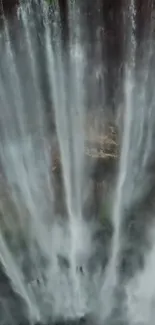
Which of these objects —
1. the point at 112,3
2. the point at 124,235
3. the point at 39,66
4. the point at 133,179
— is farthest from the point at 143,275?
the point at 112,3

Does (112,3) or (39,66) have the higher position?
(112,3)

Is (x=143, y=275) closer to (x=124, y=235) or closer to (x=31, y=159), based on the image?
(x=124, y=235)

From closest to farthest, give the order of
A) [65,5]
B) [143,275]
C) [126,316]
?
1. [65,5]
2. [126,316]
3. [143,275]

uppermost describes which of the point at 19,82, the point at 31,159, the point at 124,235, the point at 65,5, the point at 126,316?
the point at 65,5

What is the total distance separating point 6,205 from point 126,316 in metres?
2.99

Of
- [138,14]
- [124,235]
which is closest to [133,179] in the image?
[124,235]

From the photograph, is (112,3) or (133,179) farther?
(133,179)

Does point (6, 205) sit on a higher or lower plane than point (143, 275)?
higher

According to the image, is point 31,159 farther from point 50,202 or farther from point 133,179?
point 133,179

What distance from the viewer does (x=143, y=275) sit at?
28.7 ft

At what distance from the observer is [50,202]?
927cm

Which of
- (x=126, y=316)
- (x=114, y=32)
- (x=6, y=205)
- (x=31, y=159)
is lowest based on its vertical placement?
(x=126, y=316)

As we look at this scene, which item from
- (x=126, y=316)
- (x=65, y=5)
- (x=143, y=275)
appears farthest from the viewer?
(x=143, y=275)

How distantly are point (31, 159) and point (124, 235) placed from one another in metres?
2.24
